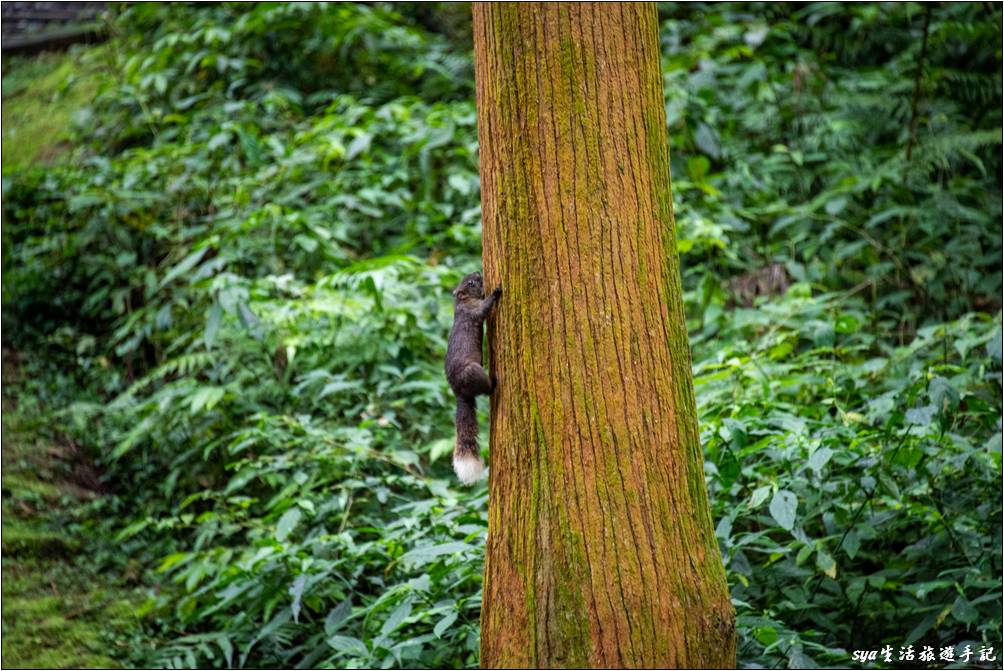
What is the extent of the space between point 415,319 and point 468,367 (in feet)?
7.97

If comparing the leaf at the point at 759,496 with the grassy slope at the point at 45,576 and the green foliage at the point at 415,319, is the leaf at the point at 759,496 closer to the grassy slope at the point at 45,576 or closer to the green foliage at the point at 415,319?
the green foliage at the point at 415,319

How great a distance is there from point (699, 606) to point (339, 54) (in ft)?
21.4

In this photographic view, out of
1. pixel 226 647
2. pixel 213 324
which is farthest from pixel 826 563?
pixel 213 324

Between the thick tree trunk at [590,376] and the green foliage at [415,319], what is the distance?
818 millimetres

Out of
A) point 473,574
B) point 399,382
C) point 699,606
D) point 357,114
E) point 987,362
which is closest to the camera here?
point 699,606

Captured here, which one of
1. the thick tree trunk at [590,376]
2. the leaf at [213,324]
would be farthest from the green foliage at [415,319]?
the thick tree trunk at [590,376]

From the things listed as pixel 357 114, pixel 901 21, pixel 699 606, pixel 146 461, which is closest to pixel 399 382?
pixel 146 461

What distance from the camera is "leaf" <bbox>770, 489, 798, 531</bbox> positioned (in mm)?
2877

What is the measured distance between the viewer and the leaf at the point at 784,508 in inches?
113

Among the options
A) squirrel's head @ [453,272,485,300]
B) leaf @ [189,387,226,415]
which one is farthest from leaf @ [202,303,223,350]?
squirrel's head @ [453,272,485,300]

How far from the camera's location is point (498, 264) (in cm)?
244

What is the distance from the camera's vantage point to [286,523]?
3.76m

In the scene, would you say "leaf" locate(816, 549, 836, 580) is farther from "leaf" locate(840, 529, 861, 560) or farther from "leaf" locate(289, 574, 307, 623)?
"leaf" locate(289, 574, 307, 623)

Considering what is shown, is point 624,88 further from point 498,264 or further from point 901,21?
point 901,21
